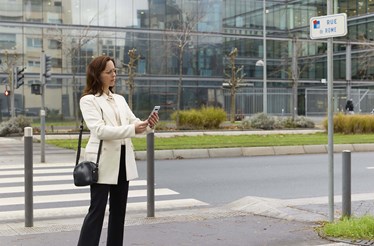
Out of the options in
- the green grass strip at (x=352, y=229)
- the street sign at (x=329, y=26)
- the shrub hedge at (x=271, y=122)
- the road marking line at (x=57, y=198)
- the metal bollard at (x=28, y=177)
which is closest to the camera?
the green grass strip at (x=352, y=229)

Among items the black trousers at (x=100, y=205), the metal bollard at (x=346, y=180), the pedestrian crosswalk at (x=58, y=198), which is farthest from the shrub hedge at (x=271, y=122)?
the black trousers at (x=100, y=205)

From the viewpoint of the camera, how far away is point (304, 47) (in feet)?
188

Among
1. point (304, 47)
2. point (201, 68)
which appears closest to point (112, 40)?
point (201, 68)

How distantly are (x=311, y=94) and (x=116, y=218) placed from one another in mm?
44707

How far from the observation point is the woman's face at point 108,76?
191 inches

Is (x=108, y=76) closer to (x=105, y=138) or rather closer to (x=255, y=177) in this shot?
(x=105, y=138)

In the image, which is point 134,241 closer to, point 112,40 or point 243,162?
point 243,162

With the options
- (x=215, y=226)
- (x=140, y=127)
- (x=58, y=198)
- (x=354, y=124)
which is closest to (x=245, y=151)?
(x=58, y=198)

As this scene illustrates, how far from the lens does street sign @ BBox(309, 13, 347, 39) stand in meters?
6.64

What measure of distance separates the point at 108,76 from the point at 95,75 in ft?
0.36

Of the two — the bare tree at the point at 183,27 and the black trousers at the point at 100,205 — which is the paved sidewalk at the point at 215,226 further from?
the bare tree at the point at 183,27

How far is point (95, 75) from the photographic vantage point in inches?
191

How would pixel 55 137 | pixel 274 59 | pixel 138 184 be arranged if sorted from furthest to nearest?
pixel 274 59
pixel 55 137
pixel 138 184

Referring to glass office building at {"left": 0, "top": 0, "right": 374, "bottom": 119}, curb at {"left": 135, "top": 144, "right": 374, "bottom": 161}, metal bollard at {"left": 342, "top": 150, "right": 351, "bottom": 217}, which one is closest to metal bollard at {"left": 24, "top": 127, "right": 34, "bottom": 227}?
metal bollard at {"left": 342, "top": 150, "right": 351, "bottom": 217}
